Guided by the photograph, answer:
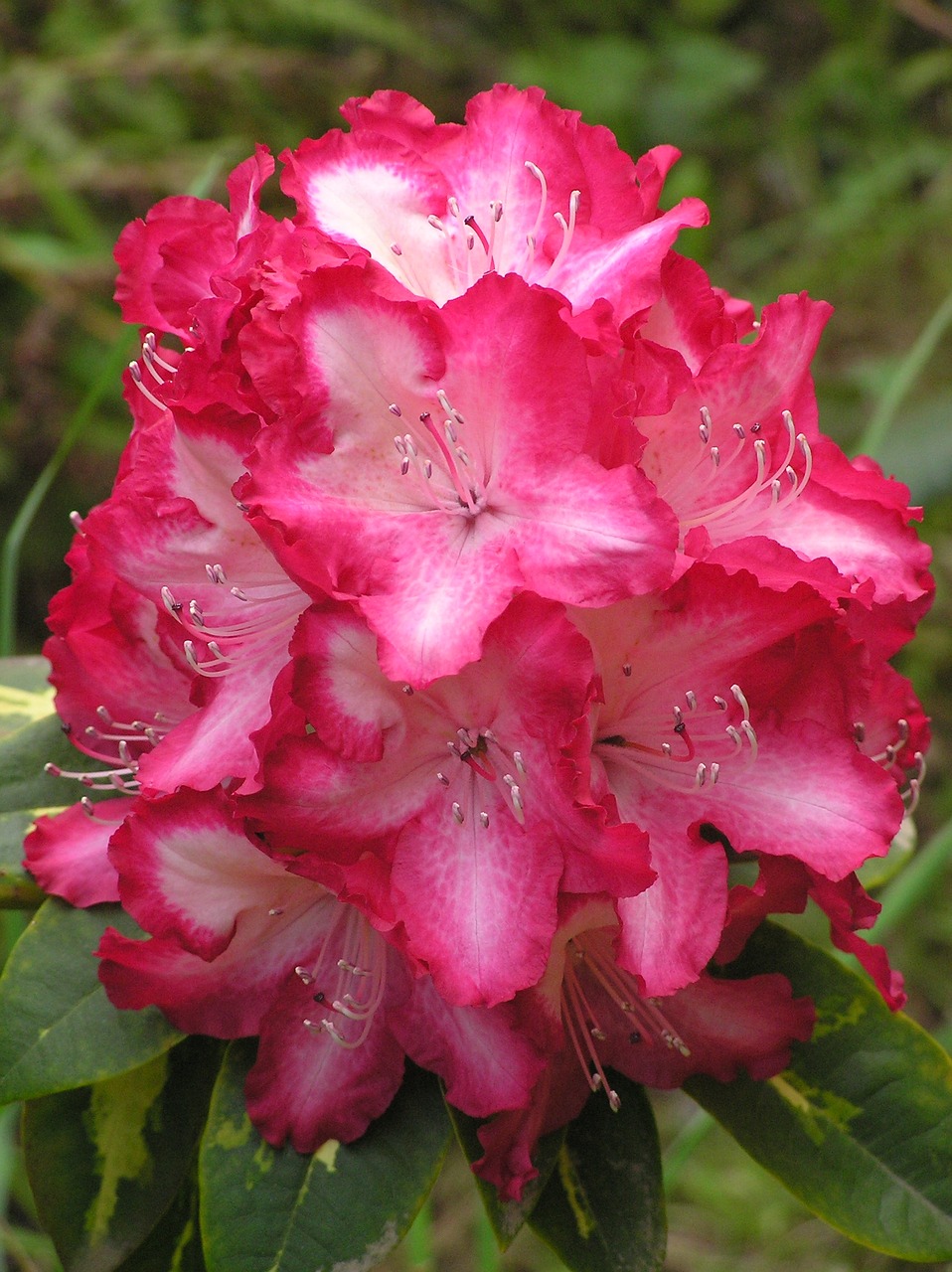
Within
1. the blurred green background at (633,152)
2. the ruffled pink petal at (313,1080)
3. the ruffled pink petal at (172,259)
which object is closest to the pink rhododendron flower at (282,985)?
the ruffled pink petal at (313,1080)

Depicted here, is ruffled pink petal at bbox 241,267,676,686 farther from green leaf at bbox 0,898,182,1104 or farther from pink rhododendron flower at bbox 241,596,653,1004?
green leaf at bbox 0,898,182,1104

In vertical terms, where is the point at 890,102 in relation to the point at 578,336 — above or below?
below

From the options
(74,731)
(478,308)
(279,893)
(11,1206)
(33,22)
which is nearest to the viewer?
(478,308)

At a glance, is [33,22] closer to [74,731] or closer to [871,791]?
[74,731]

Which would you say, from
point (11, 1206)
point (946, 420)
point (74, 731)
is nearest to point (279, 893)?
point (74, 731)

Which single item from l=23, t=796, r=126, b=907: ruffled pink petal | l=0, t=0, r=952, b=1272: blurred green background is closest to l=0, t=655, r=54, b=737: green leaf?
l=23, t=796, r=126, b=907: ruffled pink petal

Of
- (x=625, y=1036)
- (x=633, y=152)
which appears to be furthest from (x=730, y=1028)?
(x=633, y=152)

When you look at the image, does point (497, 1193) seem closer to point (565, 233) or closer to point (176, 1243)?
point (176, 1243)

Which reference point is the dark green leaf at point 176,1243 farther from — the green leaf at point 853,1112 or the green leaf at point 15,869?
the green leaf at point 853,1112
